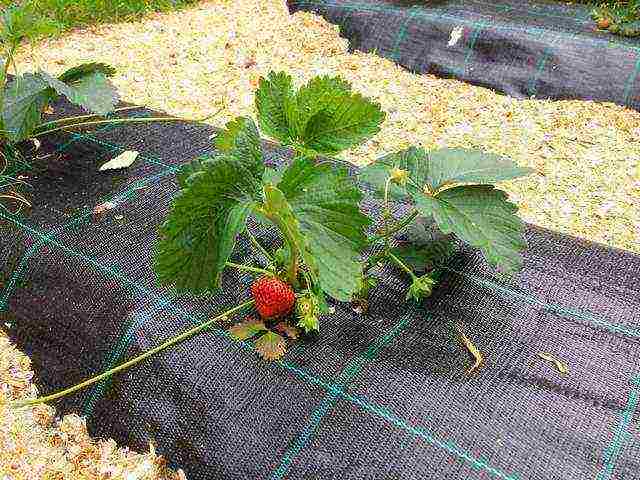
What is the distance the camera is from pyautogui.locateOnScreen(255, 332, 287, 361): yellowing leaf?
1.37 meters

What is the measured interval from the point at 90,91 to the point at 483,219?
54.2 inches

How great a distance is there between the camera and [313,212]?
1174 millimetres

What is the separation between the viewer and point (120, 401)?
145 cm

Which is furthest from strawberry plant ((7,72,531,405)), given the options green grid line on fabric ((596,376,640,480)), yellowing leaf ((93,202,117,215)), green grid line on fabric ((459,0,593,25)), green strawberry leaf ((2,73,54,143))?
green grid line on fabric ((459,0,593,25))

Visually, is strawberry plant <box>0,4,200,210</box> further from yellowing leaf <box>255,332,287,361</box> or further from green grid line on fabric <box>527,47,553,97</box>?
green grid line on fabric <box>527,47,553,97</box>

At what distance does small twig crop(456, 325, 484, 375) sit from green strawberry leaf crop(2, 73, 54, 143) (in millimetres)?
1533

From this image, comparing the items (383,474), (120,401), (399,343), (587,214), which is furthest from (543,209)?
(120,401)

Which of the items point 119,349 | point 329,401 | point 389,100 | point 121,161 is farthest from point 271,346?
point 389,100

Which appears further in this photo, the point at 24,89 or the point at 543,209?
the point at 543,209

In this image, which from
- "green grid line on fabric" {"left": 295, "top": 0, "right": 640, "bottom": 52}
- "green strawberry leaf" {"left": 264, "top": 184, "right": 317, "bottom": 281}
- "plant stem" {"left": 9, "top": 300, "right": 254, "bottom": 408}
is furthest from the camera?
"green grid line on fabric" {"left": 295, "top": 0, "right": 640, "bottom": 52}

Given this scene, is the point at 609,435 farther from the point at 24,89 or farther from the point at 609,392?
the point at 24,89

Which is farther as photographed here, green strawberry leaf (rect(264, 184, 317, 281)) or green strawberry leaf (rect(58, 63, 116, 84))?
green strawberry leaf (rect(58, 63, 116, 84))

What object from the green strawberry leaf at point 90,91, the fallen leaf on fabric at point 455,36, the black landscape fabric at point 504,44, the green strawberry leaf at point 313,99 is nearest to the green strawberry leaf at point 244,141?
the green strawberry leaf at point 313,99

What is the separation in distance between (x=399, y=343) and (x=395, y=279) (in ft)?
0.64
